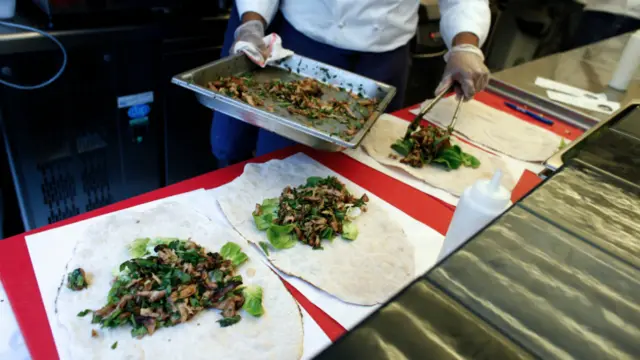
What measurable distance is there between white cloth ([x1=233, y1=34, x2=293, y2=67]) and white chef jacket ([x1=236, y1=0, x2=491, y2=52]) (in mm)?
151

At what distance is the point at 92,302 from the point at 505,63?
4075 millimetres

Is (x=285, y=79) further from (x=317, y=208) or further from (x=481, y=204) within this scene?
(x=481, y=204)

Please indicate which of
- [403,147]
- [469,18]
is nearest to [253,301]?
[403,147]

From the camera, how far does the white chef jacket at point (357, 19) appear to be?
1.61m

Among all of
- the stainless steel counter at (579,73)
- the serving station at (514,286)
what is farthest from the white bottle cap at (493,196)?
the stainless steel counter at (579,73)

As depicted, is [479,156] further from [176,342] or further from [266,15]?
[176,342]

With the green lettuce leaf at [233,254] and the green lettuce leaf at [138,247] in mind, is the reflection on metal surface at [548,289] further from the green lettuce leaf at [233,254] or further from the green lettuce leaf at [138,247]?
the green lettuce leaf at [138,247]

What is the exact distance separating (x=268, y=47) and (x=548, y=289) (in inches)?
50.7

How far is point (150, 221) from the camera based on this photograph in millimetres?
1042

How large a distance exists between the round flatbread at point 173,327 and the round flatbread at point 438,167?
62 cm

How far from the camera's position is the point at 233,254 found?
0.99 metres

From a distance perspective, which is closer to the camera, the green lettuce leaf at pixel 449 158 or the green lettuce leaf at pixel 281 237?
the green lettuce leaf at pixel 281 237

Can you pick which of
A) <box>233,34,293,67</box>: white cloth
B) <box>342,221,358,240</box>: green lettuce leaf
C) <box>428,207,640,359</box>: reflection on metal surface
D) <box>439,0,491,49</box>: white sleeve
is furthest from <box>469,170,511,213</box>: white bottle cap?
<box>439,0,491,49</box>: white sleeve

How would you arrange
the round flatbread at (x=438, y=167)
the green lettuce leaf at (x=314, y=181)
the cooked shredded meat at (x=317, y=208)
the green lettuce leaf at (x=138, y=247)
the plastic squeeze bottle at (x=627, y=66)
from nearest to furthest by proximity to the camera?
the green lettuce leaf at (x=138, y=247) < the cooked shredded meat at (x=317, y=208) < the green lettuce leaf at (x=314, y=181) < the round flatbread at (x=438, y=167) < the plastic squeeze bottle at (x=627, y=66)
